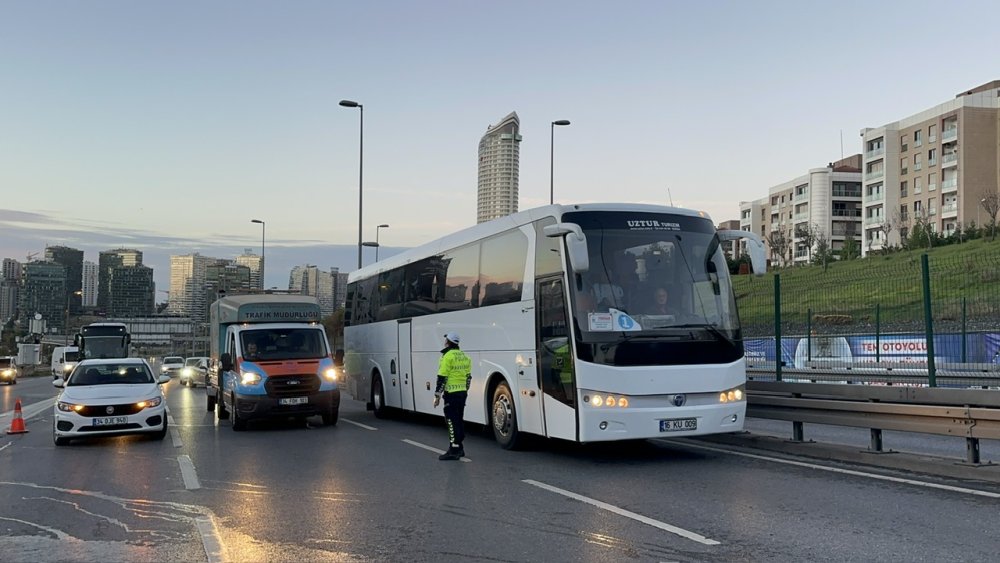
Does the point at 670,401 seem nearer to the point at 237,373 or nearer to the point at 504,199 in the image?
the point at 237,373

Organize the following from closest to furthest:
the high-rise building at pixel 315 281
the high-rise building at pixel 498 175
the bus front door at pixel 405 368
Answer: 1. the bus front door at pixel 405 368
2. the high-rise building at pixel 498 175
3. the high-rise building at pixel 315 281

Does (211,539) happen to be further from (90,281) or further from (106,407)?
(90,281)

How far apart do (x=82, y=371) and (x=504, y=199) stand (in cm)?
4198

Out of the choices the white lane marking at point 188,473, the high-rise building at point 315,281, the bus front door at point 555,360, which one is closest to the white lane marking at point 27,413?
the white lane marking at point 188,473

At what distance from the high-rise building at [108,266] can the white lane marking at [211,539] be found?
149460 millimetres

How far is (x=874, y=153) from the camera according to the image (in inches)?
3615

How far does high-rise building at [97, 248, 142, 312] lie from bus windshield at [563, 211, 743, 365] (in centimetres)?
14860

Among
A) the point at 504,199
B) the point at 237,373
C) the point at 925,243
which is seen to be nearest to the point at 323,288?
the point at 504,199

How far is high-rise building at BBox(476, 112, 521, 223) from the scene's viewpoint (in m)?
55.8

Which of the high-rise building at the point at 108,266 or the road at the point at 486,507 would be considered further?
the high-rise building at the point at 108,266

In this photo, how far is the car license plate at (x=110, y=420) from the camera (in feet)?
44.4

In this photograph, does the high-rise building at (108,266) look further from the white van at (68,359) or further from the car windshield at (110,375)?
the car windshield at (110,375)

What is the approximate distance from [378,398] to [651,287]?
33.1 feet

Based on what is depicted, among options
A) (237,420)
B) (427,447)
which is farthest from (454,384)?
(237,420)
